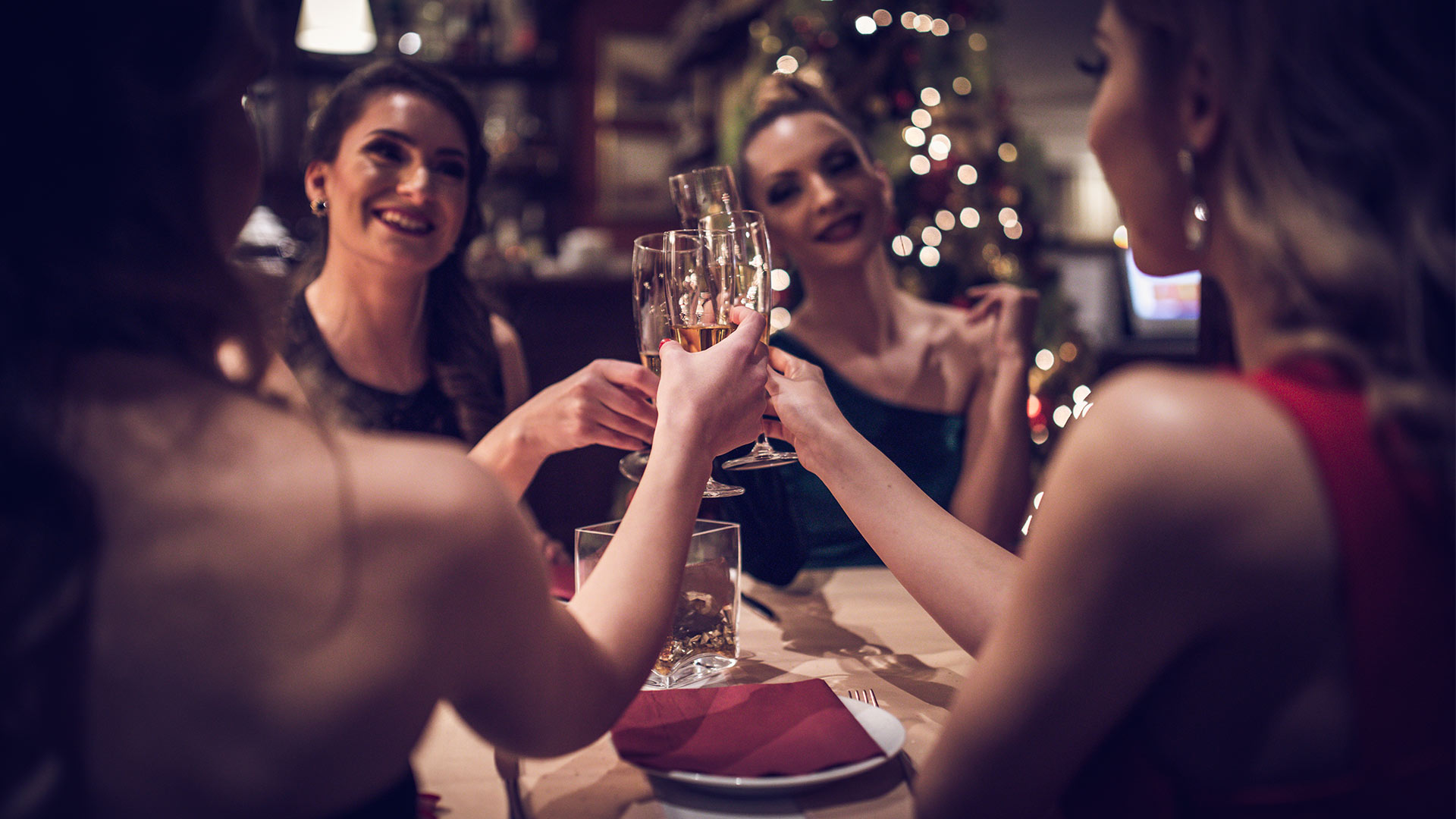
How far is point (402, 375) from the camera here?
2.21 m

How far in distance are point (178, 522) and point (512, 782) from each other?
15.4 inches

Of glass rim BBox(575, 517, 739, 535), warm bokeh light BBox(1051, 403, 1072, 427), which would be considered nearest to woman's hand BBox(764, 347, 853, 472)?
glass rim BBox(575, 517, 739, 535)

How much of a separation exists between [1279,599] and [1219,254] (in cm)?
28

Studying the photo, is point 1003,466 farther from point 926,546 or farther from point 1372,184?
point 1372,184

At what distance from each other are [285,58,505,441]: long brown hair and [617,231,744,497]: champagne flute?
3.42ft

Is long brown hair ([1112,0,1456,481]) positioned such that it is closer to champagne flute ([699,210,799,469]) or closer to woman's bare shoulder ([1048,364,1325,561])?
woman's bare shoulder ([1048,364,1325,561])

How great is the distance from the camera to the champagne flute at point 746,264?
116 centimetres

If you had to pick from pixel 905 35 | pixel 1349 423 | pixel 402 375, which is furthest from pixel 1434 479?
pixel 905 35

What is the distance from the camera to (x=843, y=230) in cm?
220

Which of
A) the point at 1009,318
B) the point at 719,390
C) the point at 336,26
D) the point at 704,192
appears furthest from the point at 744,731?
the point at 336,26

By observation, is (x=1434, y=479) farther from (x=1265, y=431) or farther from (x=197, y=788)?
(x=197, y=788)

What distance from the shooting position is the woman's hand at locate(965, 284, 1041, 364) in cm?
213

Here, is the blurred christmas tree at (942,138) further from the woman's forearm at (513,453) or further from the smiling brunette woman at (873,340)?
the woman's forearm at (513,453)

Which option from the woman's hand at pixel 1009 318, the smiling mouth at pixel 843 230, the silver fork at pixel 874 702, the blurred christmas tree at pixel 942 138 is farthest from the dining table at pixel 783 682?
the blurred christmas tree at pixel 942 138
